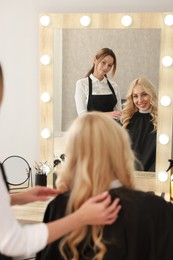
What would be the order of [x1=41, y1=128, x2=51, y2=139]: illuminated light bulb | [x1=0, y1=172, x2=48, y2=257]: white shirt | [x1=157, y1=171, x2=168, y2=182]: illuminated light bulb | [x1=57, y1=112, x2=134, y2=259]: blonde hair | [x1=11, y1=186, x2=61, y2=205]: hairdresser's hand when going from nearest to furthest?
[x1=0, y1=172, x2=48, y2=257]: white shirt → [x1=57, y1=112, x2=134, y2=259]: blonde hair → [x1=11, y1=186, x2=61, y2=205]: hairdresser's hand → [x1=157, y1=171, x2=168, y2=182]: illuminated light bulb → [x1=41, y1=128, x2=51, y2=139]: illuminated light bulb

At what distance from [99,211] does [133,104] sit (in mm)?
1062

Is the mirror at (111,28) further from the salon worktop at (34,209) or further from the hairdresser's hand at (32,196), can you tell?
the hairdresser's hand at (32,196)

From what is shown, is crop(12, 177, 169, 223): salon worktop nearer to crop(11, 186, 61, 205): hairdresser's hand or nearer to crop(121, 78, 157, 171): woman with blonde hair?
crop(121, 78, 157, 171): woman with blonde hair

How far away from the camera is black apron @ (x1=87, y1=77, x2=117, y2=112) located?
1.99 m

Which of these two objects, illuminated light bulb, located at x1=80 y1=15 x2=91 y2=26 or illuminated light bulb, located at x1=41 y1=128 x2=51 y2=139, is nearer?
illuminated light bulb, located at x1=80 y1=15 x2=91 y2=26

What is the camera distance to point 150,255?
3.60 feet

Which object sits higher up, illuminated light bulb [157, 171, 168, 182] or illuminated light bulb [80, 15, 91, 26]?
illuminated light bulb [80, 15, 91, 26]

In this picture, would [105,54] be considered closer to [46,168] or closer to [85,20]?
[85,20]

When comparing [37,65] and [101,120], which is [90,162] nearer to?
[101,120]

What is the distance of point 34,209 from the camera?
1902 millimetres

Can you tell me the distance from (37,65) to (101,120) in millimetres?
1158

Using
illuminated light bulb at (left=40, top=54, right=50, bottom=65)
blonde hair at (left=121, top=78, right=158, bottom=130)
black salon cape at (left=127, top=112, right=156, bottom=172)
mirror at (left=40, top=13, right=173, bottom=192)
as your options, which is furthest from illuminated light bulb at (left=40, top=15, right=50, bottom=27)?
black salon cape at (left=127, top=112, right=156, bottom=172)

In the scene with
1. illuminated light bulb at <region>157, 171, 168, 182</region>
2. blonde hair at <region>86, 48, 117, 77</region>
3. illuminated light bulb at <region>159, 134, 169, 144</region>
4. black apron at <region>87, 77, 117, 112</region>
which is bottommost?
illuminated light bulb at <region>157, 171, 168, 182</region>

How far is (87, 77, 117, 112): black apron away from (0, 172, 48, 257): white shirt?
1.09 meters
